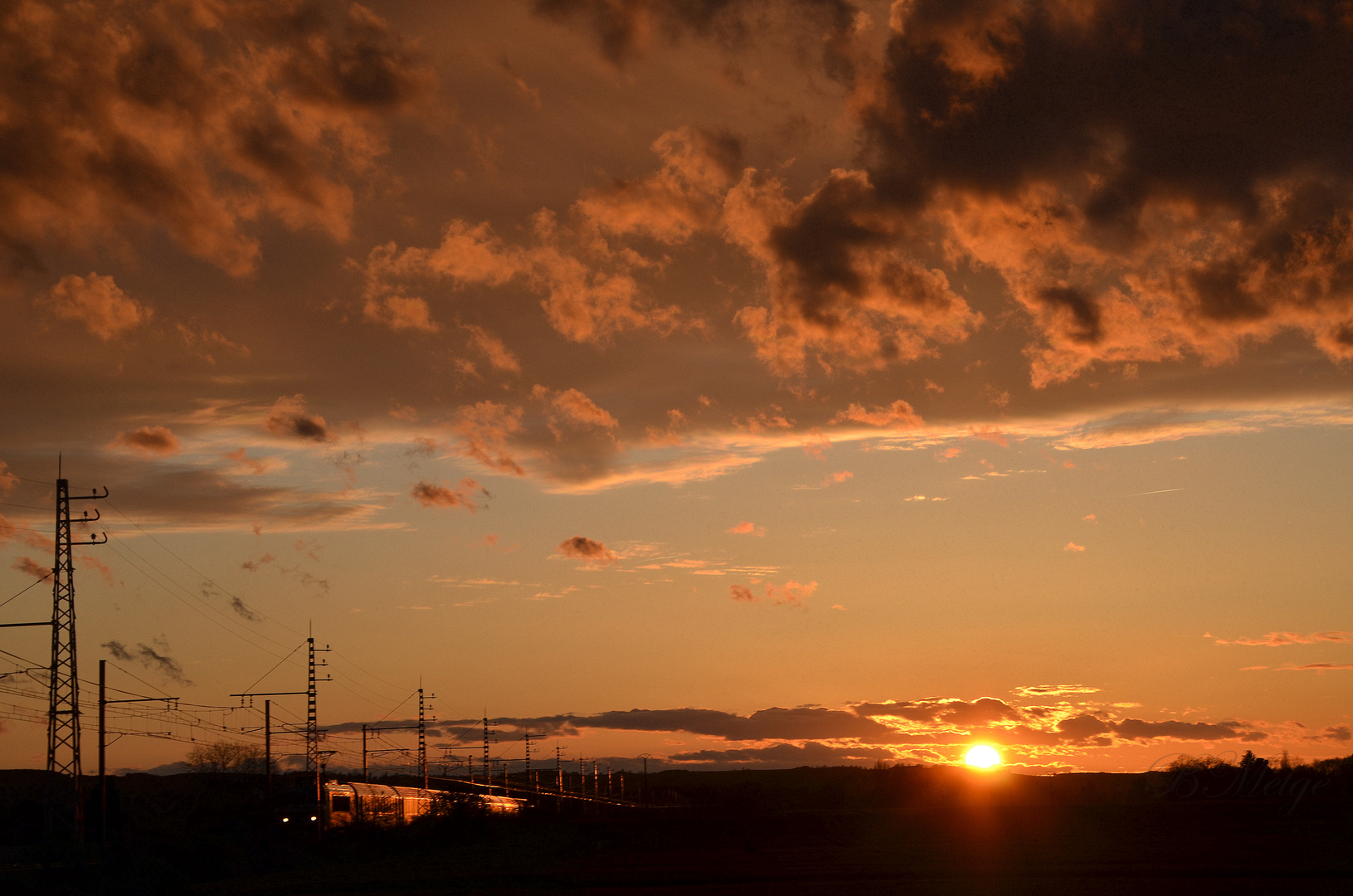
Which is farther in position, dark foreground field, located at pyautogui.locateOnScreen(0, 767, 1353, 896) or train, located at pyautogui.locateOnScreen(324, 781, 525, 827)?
train, located at pyautogui.locateOnScreen(324, 781, 525, 827)

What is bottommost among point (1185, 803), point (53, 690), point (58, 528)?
point (1185, 803)

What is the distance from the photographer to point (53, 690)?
54.8 metres

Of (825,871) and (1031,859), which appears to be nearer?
(825,871)

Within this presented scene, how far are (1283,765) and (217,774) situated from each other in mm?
157571

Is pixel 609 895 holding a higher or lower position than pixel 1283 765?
higher

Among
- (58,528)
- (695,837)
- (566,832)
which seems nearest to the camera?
(58,528)

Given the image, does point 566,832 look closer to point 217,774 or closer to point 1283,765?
point 217,774

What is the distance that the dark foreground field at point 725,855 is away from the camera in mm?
45531

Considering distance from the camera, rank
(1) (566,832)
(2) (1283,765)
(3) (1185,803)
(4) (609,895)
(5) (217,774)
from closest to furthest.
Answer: (4) (609,895), (1) (566,832), (3) (1185,803), (2) (1283,765), (5) (217,774)

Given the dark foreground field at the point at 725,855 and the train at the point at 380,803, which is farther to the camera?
the train at the point at 380,803

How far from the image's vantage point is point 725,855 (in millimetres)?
68312

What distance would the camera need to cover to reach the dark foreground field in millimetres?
45531

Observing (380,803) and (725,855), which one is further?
(380,803)

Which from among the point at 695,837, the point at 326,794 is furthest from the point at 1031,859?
the point at 326,794
